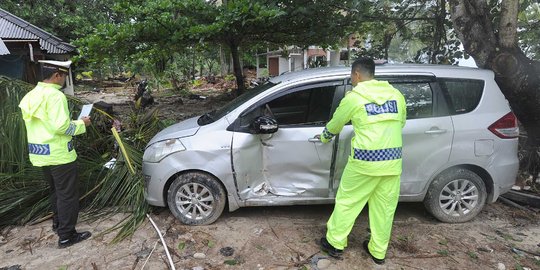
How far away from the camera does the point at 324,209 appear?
14.3 ft

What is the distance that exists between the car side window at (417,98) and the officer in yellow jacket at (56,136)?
332 cm

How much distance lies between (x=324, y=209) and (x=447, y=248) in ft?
4.57

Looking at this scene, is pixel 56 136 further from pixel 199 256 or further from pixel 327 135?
pixel 327 135

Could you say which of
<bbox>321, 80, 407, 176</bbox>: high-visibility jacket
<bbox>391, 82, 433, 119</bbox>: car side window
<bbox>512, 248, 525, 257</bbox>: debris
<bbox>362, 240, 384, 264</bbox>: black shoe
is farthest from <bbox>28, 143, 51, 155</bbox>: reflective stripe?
<bbox>512, 248, 525, 257</bbox>: debris

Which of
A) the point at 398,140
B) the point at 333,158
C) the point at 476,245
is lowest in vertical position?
the point at 476,245

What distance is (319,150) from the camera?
3.71 meters

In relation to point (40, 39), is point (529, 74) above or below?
below

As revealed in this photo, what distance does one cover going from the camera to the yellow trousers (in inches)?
121

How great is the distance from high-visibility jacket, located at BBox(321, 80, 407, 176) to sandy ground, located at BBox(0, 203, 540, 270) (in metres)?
0.98

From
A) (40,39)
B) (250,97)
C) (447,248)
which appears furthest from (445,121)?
(40,39)

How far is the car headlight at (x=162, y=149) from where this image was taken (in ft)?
12.3

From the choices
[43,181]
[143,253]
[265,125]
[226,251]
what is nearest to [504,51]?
[265,125]

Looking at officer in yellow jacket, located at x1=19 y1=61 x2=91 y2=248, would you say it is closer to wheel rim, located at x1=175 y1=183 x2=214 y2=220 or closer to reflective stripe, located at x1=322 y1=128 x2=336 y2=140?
wheel rim, located at x1=175 y1=183 x2=214 y2=220

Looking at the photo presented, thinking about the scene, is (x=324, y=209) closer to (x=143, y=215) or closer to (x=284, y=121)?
(x=284, y=121)
